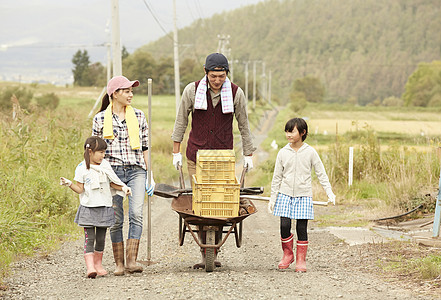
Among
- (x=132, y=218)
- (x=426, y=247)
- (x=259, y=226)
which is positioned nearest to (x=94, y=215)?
(x=132, y=218)

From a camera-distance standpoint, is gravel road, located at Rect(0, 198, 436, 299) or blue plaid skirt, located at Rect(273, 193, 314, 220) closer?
gravel road, located at Rect(0, 198, 436, 299)

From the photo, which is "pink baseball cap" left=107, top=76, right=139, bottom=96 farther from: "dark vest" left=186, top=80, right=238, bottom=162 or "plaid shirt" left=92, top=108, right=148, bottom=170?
"dark vest" left=186, top=80, right=238, bottom=162

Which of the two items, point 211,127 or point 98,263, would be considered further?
point 211,127

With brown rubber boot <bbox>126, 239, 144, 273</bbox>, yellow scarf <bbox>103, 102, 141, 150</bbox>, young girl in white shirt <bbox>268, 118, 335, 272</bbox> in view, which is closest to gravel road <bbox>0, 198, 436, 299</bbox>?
brown rubber boot <bbox>126, 239, 144, 273</bbox>

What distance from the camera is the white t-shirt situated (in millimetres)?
7281

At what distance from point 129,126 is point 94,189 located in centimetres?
82

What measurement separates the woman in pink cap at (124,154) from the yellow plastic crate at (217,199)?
0.70 meters

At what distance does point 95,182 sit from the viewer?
23.9 feet

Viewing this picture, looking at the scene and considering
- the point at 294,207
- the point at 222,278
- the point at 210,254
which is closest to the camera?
the point at 222,278

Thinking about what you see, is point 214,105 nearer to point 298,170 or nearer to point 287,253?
point 298,170

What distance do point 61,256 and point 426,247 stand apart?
491 centimetres

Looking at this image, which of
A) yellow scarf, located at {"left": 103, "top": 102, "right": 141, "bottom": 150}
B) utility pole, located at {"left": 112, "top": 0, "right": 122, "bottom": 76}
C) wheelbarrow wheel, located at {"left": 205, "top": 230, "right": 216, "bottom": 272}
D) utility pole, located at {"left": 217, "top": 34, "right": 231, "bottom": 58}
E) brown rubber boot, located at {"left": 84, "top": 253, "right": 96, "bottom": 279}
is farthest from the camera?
utility pole, located at {"left": 217, "top": 34, "right": 231, "bottom": 58}

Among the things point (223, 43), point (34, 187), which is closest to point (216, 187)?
point (34, 187)

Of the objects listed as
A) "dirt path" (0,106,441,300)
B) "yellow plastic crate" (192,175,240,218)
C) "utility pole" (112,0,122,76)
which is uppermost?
"utility pole" (112,0,122,76)
